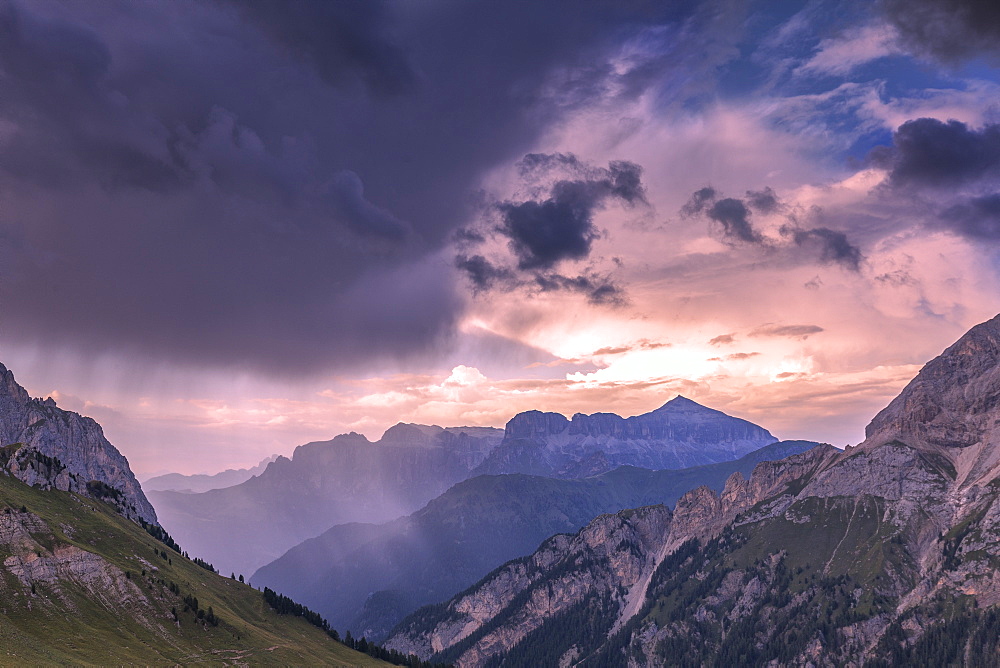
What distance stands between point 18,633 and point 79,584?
41416mm

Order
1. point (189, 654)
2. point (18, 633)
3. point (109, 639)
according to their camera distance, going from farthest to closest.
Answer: point (189, 654)
point (109, 639)
point (18, 633)

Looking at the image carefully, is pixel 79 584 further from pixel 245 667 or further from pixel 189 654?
pixel 245 667

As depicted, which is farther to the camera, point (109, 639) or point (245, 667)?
point (245, 667)

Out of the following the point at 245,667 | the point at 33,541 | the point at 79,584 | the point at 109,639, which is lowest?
the point at 245,667

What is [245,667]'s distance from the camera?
634ft

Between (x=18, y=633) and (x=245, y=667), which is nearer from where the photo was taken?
(x=18, y=633)

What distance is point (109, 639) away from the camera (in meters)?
168

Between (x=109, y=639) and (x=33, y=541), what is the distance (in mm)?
40518

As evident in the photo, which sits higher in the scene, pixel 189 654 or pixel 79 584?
pixel 79 584

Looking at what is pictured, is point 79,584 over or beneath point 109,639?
over

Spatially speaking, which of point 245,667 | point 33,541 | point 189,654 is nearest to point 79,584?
point 33,541

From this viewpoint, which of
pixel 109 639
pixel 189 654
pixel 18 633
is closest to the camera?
pixel 18 633

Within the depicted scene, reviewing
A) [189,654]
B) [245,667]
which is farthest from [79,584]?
[245,667]

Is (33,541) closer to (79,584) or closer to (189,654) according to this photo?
(79,584)
